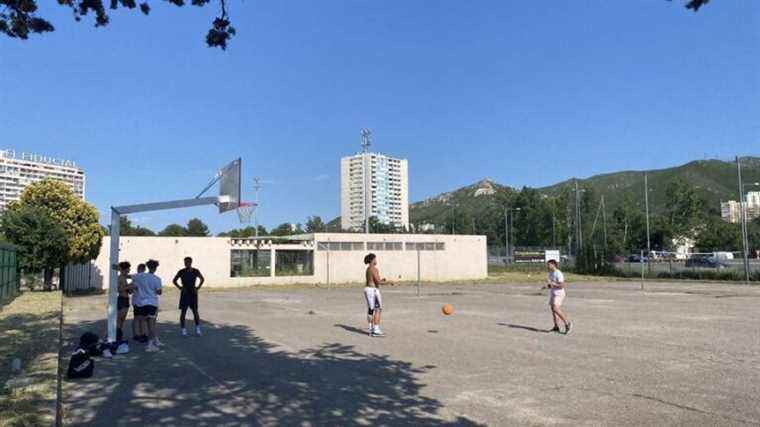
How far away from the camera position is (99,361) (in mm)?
10492

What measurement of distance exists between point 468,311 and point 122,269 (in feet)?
37.4

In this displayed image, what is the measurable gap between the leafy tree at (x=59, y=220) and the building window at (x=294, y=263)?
16704 millimetres

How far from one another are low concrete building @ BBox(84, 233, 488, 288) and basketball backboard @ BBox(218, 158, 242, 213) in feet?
66.9

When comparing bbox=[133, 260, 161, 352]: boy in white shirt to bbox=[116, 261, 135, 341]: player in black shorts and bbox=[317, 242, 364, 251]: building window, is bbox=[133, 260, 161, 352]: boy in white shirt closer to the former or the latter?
bbox=[116, 261, 135, 341]: player in black shorts

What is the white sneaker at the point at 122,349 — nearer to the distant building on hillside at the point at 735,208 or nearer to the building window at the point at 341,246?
the building window at the point at 341,246

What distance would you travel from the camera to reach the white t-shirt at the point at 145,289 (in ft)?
40.1

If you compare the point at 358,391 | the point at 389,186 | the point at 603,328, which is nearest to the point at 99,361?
the point at 358,391

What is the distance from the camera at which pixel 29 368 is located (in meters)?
Answer: 9.18

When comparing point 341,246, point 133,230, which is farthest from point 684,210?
point 133,230

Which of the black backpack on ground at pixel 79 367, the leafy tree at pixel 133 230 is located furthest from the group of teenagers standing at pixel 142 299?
the leafy tree at pixel 133 230

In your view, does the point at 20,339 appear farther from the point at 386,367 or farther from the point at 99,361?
the point at 386,367

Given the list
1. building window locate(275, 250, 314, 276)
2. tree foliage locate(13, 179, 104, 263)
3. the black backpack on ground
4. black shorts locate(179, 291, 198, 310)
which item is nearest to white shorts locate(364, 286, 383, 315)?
black shorts locate(179, 291, 198, 310)

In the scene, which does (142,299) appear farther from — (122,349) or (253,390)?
(253,390)

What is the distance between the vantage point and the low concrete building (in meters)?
41.0
